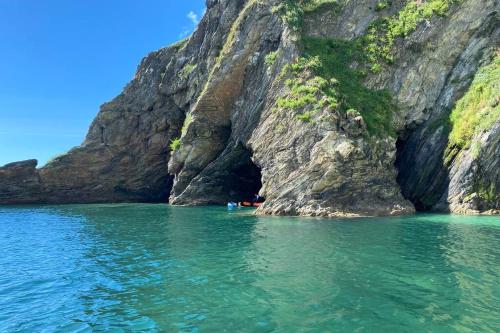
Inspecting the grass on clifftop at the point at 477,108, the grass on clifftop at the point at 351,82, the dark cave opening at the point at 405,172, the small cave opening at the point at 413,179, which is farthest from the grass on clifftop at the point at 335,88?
A: the grass on clifftop at the point at 477,108

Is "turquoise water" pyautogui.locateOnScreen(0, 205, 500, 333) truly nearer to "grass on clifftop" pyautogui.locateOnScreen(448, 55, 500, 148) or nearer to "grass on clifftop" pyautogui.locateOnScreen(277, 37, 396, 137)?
"grass on clifftop" pyautogui.locateOnScreen(448, 55, 500, 148)

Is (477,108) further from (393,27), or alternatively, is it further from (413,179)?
(393,27)

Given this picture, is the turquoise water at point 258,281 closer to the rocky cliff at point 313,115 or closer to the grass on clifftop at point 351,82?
the rocky cliff at point 313,115

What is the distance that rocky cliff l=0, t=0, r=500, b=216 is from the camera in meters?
41.8

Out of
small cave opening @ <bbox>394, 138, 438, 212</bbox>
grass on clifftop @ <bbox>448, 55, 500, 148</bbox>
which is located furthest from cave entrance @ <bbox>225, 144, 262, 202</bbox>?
grass on clifftop @ <bbox>448, 55, 500, 148</bbox>

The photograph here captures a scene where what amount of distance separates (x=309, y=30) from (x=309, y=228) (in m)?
39.2

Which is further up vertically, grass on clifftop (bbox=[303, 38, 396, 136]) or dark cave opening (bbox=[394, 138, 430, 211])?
grass on clifftop (bbox=[303, 38, 396, 136])

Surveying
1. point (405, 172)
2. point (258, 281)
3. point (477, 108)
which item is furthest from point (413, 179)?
point (258, 281)

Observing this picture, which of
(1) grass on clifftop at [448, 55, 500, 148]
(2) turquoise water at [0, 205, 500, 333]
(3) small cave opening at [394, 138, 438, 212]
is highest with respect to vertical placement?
(1) grass on clifftop at [448, 55, 500, 148]

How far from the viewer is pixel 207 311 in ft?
43.1

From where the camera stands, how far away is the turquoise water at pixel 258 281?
40.1ft

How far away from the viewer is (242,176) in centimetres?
6506

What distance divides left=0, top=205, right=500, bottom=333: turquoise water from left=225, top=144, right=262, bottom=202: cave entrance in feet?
96.9

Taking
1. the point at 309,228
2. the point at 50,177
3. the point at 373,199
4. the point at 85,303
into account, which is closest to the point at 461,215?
the point at 373,199
